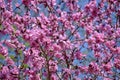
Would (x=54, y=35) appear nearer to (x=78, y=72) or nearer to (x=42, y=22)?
(x=42, y=22)

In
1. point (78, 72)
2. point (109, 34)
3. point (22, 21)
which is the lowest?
point (78, 72)

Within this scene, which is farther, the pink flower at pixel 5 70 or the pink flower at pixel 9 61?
the pink flower at pixel 9 61

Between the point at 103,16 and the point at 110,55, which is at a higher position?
the point at 103,16

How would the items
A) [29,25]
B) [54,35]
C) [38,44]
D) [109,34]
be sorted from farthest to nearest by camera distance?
[109,34], [29,25], [54,35], [38,44]

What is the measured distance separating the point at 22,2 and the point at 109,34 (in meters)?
2.44

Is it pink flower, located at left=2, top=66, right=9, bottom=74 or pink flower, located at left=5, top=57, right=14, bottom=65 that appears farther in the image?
pink flower, located at left=5, top=57, right=14, bottom=65

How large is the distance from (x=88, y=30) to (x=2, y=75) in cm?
192

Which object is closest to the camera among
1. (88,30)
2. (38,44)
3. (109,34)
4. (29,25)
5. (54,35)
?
(38,44)

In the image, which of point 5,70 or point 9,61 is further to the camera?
point 9,61

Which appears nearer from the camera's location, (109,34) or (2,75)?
(2,75)

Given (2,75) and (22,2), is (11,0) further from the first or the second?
(2,75)

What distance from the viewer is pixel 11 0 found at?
8.82m

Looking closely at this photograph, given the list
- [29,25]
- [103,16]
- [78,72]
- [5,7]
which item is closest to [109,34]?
[103,16]

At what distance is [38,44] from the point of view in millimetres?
6133
